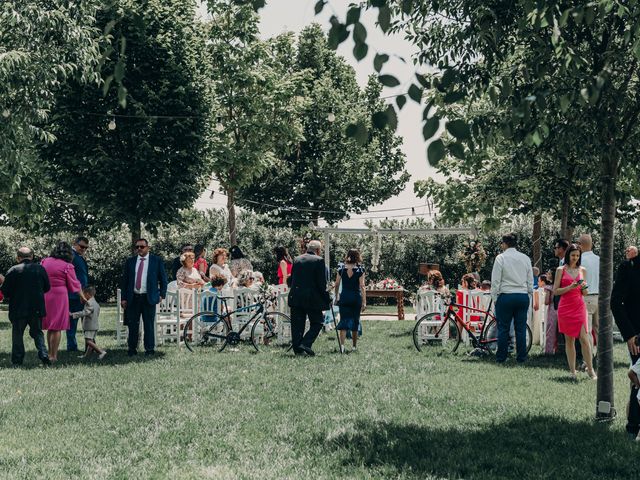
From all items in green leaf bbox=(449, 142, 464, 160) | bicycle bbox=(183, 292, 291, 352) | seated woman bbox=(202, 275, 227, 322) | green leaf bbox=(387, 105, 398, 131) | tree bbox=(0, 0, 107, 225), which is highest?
tree bbox=(0, 0, 107, 225)

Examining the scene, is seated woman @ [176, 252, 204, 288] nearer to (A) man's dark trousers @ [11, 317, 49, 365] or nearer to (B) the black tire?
(A) man's dark trousers @ [11, 317, 49, 365]

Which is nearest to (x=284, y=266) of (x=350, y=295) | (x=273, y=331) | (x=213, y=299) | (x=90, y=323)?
(x=273, y=331)

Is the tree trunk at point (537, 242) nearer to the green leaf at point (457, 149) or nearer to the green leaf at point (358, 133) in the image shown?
the green leaf at point (457, 149)

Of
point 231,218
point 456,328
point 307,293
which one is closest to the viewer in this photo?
point 307,293

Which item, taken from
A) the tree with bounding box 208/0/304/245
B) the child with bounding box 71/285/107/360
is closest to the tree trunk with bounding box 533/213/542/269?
the tree with bounding box 208/0/304/245

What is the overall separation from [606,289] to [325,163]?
116ft

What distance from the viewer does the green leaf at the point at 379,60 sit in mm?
3434

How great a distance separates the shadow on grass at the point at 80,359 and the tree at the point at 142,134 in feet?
22.4

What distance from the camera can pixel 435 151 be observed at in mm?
3328

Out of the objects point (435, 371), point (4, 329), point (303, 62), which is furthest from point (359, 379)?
point (303, 62)

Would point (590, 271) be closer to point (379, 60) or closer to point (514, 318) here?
point (514, 318)

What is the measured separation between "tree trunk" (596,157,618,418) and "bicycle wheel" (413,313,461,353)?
6.19m

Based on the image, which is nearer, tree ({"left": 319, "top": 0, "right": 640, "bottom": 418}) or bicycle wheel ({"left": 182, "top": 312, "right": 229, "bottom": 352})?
tree ({"left": 319, "top": 0, "right": 640, "bottom": 418})

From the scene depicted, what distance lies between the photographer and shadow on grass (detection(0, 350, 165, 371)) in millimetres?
12523
